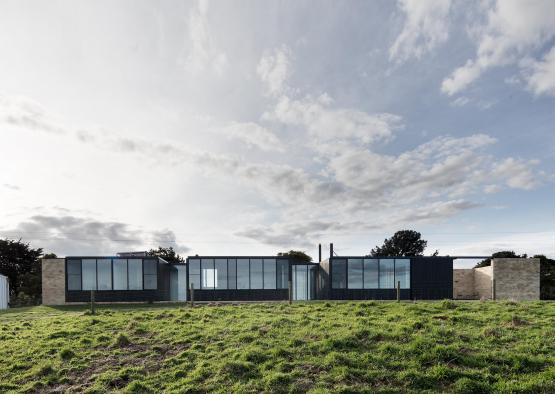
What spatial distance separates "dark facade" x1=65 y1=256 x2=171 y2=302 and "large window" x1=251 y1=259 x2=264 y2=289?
9.28m

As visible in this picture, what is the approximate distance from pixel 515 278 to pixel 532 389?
34.6 metres

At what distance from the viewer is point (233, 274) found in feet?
123

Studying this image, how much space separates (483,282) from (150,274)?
34415 mm

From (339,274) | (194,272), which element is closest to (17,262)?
(194,272)

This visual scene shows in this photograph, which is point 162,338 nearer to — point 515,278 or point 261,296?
point 261,296

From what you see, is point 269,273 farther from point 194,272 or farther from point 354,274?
point 354,274

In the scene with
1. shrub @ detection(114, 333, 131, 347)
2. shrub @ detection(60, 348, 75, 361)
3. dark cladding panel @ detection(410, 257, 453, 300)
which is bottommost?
dark cladding panel @ detection(410, 257, 453, 300)

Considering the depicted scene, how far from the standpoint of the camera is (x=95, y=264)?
122 ft

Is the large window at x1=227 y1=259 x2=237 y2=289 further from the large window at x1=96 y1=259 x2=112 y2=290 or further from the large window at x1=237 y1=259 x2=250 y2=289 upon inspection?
the large window at x1=96 y1=259 x2=112 y2=290

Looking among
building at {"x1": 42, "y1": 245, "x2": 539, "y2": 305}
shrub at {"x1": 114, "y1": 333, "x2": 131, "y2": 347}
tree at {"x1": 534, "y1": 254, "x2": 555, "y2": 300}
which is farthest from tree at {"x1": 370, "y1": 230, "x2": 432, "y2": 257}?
shrub at {"x1": 114, "y1": 333, "x2": 131, "y2": 347}

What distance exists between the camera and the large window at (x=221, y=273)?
37.2 meters

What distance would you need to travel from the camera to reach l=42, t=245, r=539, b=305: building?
3647 cm

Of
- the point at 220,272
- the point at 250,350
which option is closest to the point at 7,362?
the point at 250,350

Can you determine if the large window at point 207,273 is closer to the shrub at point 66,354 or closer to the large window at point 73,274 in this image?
the large window at point 73,274
